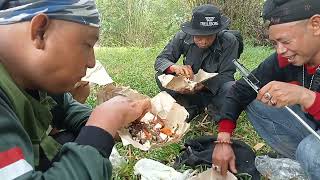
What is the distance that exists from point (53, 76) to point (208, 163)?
4.56 feet

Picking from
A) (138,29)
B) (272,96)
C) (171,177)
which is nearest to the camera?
(272,96)

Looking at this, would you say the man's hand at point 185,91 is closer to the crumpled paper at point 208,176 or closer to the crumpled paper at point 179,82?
the crumpled paper at point 179,82

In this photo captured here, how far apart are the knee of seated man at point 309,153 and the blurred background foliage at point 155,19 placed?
6151 mm

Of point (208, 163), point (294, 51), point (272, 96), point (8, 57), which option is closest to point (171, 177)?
point (208, 163)

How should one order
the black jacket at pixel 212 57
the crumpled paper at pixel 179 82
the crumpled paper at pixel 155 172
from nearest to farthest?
the crumpled paper at pixel 155 172
the crumpled paper at pixel 179 82
the black jacket at pixel 212 57

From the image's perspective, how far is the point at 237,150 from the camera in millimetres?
2559

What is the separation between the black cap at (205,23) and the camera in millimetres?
3605

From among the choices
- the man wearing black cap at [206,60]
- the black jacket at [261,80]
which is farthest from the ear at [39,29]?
the man wearing black cap at [206,60]

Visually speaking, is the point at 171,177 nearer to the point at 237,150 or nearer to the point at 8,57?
the point at 237,150

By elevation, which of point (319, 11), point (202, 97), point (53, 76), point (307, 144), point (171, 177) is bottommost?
point (202, 97)

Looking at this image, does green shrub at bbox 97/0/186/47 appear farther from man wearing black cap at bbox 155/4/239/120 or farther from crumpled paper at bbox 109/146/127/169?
crumpled paper at bbox 109/146/127/169

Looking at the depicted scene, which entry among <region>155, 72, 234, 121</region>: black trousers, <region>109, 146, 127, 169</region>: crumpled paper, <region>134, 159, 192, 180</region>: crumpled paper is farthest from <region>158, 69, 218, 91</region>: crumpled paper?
<region>134, 159, 192, 180</region>: crumpled paper

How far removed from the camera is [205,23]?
11.9ft

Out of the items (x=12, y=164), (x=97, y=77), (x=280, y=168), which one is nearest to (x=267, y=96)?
(x=280, y=168)
